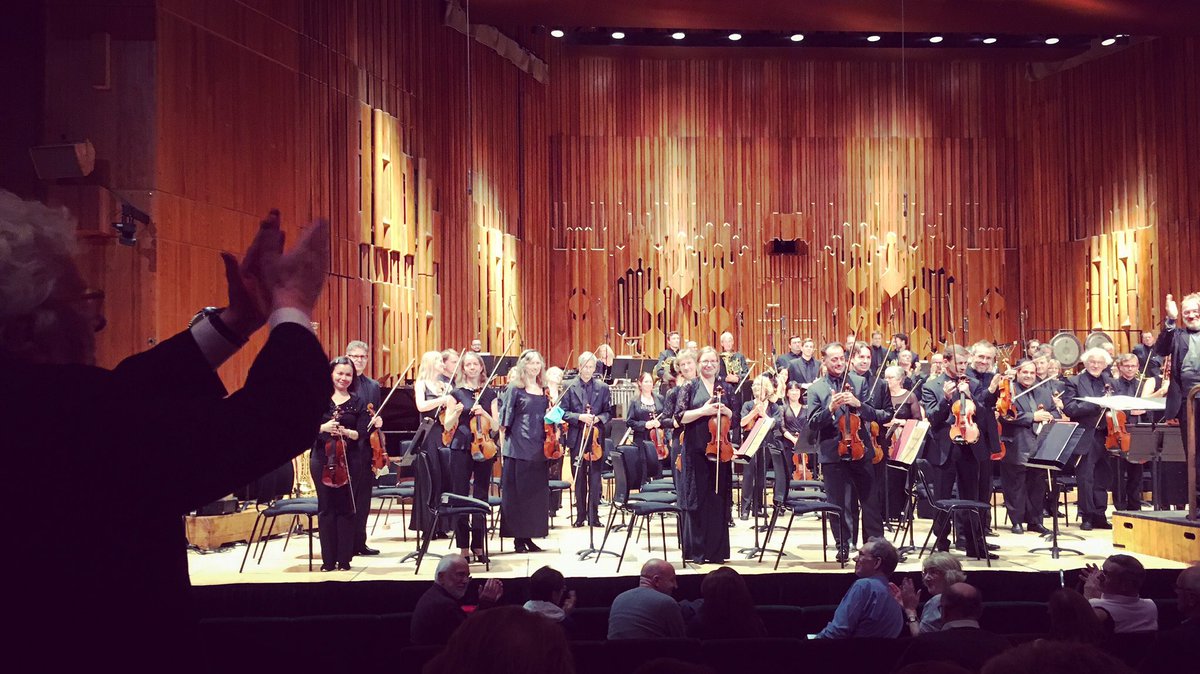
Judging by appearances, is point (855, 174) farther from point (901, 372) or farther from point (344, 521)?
point (344, 521)

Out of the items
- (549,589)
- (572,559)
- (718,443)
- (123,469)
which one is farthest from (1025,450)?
(123,469)

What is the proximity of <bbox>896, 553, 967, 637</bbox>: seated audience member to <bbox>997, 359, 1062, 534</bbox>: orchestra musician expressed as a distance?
433 centimetres

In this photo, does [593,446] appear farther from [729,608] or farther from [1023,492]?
[729,608]

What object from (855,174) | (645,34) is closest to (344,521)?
(645,34)

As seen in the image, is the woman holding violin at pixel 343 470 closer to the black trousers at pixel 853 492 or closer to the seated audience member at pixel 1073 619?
the black trousers at pixel 853 492

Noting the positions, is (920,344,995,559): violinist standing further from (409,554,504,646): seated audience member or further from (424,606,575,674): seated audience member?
(424,606,575,674): seated audience member

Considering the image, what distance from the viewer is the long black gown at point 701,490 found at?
857 cm

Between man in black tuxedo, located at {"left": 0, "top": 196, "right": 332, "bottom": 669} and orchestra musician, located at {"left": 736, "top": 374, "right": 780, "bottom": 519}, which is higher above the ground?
man in black tuxedo, located at {"left": 0, "top": 196, "right": 332, "bottom": 669}

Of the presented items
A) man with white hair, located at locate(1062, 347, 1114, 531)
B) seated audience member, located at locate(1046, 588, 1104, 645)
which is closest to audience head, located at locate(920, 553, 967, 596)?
seated audience member, located at locate(1046, 588, 1104, 645)

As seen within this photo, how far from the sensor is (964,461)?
9.05 meters

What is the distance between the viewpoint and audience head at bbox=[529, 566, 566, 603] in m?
5.09

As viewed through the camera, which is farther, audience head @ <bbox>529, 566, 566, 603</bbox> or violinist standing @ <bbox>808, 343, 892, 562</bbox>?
violinist standing @ <bbox>808, 343, 892, 562</bbox>

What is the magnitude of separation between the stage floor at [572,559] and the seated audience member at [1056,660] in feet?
21.3

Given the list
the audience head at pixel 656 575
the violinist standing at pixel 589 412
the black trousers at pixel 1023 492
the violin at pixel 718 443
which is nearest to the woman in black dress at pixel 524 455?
the violinist standing at pixel 589 412
